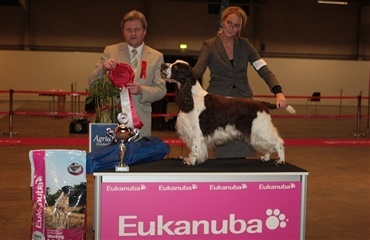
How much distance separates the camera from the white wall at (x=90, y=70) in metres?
19.7

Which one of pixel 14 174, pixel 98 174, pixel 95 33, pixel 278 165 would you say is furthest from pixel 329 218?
pixel 95 33

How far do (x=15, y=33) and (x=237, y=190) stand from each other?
1925cm

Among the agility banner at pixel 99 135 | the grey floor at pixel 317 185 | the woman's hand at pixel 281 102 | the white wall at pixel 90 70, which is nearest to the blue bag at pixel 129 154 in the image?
the agility banner at pixel 99 135

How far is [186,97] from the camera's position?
256 centimetres

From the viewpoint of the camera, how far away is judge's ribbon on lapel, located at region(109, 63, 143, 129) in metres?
2.75

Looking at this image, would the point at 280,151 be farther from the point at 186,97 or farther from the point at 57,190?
the point at 57,190

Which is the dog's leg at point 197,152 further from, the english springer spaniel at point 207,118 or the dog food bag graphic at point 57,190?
the dog food bag graphic at point 57,190

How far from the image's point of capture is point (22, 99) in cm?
2008

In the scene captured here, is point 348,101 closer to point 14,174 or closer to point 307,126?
point 307,126

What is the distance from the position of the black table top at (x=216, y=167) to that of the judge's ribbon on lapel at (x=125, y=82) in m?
0.25

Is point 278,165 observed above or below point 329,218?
above

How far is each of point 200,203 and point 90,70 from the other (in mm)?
18565

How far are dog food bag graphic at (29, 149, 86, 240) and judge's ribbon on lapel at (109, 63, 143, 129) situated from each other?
44 cm

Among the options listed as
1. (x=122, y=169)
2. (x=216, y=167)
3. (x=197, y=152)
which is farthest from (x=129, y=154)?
(x=216, y=167)
